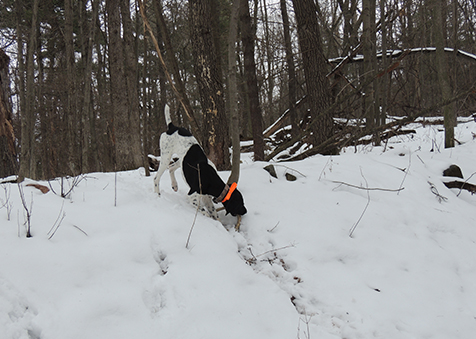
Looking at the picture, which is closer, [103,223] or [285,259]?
[103,223]

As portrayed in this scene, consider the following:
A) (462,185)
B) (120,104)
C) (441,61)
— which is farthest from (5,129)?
(441,61)

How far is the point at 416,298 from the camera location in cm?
252

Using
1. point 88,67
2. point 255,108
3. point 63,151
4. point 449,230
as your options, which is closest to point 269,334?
point 449,230

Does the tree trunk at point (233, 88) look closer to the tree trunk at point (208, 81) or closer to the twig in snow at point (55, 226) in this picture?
the tree trunk at point (208, 81)

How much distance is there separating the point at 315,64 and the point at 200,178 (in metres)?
3.78

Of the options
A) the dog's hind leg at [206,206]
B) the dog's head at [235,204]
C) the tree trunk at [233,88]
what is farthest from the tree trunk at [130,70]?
the dog's head at [235,204]

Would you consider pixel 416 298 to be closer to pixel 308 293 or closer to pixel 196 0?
pixel 308 293

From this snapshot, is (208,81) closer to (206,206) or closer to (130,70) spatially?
(206,206)

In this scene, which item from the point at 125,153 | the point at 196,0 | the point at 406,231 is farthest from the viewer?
the point at 125,153

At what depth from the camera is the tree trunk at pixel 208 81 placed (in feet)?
15.6

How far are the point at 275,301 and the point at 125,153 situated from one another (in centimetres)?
579

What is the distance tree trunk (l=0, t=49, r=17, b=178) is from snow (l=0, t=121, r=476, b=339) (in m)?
4.18

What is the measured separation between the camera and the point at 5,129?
267 inches

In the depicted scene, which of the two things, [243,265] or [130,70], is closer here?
[243,265]
